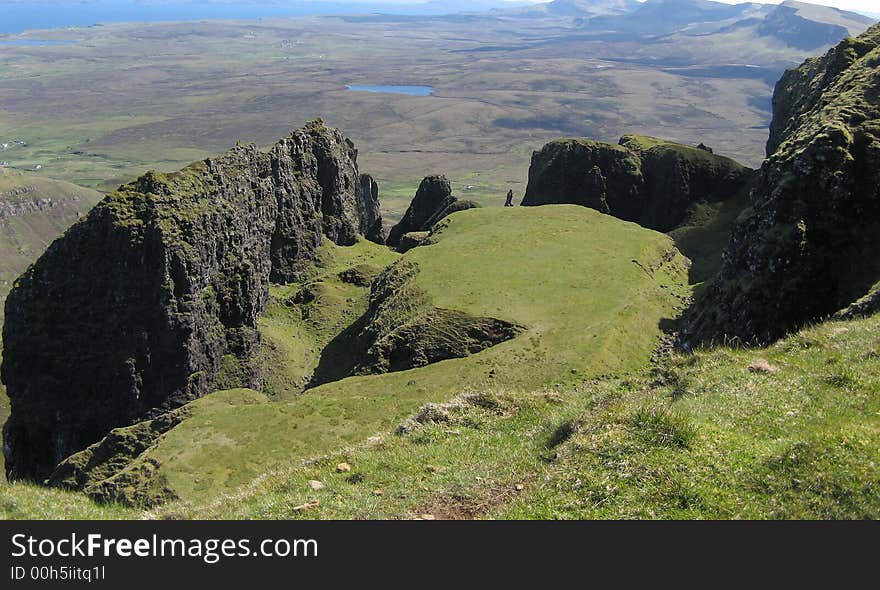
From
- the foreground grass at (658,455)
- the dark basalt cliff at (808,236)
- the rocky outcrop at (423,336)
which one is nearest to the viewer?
the foreground grass at (658,455)

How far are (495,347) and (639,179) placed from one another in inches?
3844

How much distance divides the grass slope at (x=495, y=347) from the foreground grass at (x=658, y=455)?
49.3ft

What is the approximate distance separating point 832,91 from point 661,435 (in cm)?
6716

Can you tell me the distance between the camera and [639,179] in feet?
494

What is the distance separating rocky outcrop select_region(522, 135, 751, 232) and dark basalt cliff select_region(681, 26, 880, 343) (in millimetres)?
84774

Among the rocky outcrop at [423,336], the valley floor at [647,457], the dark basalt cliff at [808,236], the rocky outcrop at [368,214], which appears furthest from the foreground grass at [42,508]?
the rocky outcrop at [368,214]

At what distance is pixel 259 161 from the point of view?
11062cm

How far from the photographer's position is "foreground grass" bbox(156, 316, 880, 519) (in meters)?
18.0

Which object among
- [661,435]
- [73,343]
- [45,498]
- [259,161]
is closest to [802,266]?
[661,435]

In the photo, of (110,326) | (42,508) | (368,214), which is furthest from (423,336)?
(368,214)

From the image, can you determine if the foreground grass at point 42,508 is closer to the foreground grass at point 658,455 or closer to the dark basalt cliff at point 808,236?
the foreground grass at point 658,455

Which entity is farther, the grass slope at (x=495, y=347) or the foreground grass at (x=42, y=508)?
the grass slope at (x=495, y=347)

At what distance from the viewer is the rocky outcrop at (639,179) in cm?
14438
